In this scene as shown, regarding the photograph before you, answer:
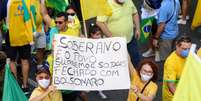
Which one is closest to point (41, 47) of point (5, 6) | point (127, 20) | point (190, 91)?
point (5, 6)

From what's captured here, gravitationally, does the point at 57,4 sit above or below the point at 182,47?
above

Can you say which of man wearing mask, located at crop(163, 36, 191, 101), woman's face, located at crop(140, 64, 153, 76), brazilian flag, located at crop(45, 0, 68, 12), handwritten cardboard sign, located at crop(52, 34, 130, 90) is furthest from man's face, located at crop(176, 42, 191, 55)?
brazilian flag, located at crop(45, 0, 68, 12)

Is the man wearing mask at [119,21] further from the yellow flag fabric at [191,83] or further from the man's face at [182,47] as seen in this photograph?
the yellow flag fabric at [191,83]

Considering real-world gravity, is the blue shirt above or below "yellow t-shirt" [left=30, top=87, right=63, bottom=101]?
above

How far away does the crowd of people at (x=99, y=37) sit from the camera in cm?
635

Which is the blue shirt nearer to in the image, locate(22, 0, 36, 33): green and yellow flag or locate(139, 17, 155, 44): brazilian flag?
locate(139, 17, 155, 44): brazilian flag

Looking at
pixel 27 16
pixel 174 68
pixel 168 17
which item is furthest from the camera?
pixel 168 17

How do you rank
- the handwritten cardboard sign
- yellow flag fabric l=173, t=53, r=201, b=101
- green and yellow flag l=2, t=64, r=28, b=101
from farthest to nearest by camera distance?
the handwritten cardboard sign
green and yellow flag l=2, t=64, r=28, b=101
yellow flag fabric l=173, t=53, r=201, b=101

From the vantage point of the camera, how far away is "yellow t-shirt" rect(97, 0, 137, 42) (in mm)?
7762

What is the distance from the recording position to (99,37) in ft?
24.2

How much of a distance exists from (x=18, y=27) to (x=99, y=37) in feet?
4.67

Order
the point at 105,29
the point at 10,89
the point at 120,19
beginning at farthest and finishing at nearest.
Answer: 1. the point at 120,19
2. the point at 105,29
3. the point at 10,89

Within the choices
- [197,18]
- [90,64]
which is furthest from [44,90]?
[197,18]

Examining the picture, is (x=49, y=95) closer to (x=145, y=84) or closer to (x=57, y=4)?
(x=145, y=84)
